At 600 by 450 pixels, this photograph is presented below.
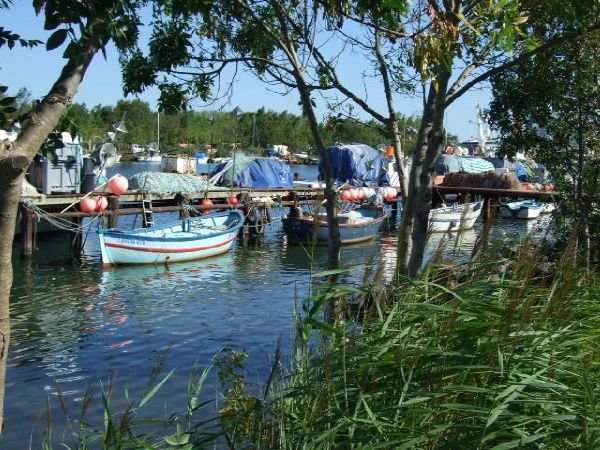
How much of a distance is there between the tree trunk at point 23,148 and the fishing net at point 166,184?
86.8ft

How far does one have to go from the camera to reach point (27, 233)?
24375 millimetres

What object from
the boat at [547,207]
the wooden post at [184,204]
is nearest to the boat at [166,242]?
the wooden post at [184,204]

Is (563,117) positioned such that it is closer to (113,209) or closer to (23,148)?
(23,148)

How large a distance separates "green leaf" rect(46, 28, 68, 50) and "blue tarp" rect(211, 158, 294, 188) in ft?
115

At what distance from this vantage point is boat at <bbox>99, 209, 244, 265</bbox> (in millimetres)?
22844

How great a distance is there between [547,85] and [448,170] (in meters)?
42.8

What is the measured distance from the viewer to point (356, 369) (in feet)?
13.7

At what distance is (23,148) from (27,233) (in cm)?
2237

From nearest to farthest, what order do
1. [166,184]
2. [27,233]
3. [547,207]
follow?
[27,233] < [547,207] < [166,184]

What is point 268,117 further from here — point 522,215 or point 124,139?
point 522,215

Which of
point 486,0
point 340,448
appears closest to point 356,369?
point 340,448

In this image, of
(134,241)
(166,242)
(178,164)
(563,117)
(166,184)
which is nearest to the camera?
(563,117)

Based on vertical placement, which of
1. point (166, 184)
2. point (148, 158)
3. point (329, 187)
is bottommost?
point (166, 184)

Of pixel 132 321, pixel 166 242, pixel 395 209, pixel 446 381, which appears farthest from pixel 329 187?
pixel 395 209
